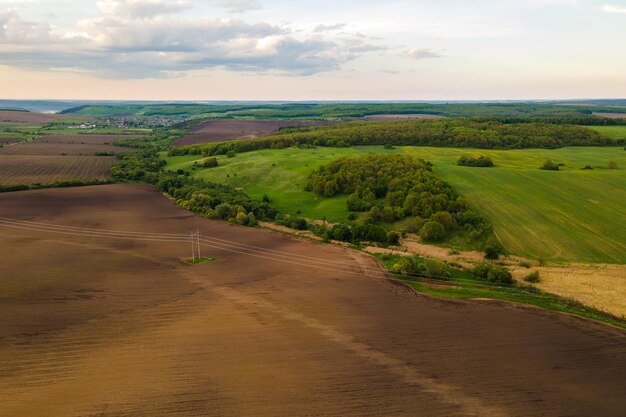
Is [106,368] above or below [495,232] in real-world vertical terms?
below

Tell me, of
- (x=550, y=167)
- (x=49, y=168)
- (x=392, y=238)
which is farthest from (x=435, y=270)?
(x=49, y=168)

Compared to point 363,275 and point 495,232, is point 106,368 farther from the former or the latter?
point 495,232

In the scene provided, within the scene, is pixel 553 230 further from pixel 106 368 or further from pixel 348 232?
pixel 106 368

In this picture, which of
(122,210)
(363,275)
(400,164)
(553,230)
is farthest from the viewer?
(400,164)

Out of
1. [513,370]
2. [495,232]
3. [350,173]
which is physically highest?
[350,173]

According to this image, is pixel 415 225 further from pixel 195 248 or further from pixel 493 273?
pixel 195 248

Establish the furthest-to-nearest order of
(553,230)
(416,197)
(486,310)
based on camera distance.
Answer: (416,197) → (553,230) → (486,310)

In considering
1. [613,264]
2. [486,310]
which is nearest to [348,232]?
[486,310]

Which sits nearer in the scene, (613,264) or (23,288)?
(23,288)
